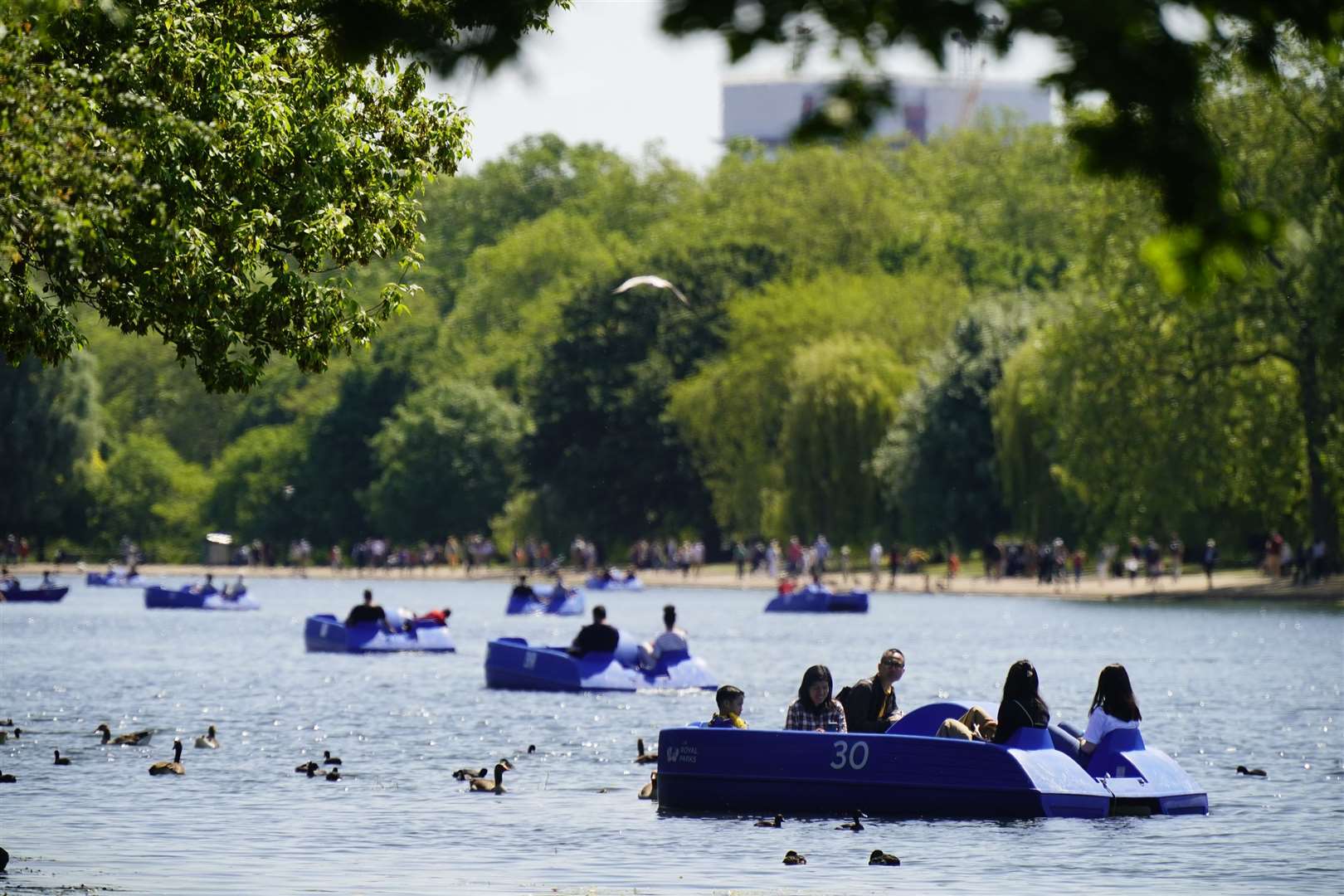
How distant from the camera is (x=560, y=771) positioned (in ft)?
79.3

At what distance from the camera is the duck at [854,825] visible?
60.8 feet

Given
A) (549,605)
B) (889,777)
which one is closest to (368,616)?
(549,605)

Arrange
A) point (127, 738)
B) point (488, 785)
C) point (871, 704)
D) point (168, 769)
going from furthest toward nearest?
point (127, 738) → point (168, 769) → point (488, 785) → point (871, 704)

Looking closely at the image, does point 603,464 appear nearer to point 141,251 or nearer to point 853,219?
point 853,219

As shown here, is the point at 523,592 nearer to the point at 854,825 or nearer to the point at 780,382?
the point at 780,382

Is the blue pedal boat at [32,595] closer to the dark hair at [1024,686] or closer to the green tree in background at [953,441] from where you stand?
the green tree in background at [953,441]

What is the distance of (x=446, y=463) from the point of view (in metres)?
111

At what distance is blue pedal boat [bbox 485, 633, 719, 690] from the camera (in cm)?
3431

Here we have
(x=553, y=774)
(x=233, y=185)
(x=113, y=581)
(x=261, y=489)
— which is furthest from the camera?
(x=261, y=489)

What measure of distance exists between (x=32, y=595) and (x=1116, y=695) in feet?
183

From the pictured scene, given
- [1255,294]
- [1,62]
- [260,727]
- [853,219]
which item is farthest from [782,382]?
[1,62]

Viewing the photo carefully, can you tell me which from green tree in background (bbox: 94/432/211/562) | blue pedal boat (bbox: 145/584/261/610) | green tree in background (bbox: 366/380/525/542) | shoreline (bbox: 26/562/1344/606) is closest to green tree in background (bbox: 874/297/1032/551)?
shoreline (bbox: 26/562/1344/606)

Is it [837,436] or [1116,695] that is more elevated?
[837,436]

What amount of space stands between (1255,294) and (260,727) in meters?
35.6
